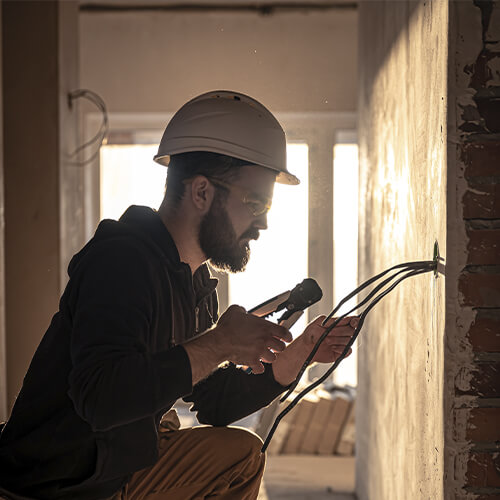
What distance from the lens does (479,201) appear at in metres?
1.20

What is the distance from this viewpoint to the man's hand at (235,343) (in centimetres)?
128

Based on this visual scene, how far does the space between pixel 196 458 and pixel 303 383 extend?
219cm

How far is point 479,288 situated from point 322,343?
0.41 m

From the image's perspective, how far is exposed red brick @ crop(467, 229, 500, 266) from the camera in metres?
1.20

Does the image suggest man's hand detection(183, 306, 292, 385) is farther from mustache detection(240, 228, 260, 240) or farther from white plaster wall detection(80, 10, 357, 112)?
white plaster wall detection(80, 10, 357, 112)

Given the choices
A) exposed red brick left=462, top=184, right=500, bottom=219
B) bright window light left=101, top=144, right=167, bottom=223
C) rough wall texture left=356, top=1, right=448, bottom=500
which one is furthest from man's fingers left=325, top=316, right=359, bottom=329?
bright window light left=101, top=144, right=167, bottom=223

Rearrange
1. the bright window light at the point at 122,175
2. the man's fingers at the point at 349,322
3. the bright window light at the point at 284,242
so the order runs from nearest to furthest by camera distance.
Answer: the man's fingers at the point at 349,322 → the bright window light at the point at 284,242 → the bright window light at the point at 122,175

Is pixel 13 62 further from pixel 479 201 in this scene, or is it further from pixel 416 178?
pixel 479 201

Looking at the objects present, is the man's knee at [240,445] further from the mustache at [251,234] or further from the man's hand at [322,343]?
the mustache at [251,234]

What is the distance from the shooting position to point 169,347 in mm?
1501

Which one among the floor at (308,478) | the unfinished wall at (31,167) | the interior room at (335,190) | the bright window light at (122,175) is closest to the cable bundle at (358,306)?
the interior room at (335,190)

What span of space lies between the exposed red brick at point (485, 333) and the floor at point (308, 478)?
5.75 ft

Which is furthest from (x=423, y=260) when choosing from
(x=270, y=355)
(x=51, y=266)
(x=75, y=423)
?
(x=51, y=266)

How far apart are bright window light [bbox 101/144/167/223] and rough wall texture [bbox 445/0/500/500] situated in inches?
119
